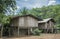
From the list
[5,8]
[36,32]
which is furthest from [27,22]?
[5,8]

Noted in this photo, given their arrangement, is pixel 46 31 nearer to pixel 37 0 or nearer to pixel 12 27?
pixel 12 27

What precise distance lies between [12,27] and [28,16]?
370 centimetres

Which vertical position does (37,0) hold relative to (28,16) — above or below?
above

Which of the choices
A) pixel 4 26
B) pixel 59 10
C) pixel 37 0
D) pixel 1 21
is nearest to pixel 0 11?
→ pixel 1 21

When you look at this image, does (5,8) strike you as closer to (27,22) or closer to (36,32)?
(27,22)

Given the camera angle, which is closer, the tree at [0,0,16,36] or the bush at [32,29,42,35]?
the tree at [0,0,16,36]

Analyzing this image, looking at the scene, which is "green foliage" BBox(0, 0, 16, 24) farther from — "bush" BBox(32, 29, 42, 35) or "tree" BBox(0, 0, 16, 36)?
"bush" BBox(32, 29, 42, 35)

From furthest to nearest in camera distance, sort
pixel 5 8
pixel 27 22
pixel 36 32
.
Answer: pixel 27 22
pixel 36 32
pixel 5 8

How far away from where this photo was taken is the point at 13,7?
28.0 metres

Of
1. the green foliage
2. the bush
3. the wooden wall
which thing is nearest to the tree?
the green foliage

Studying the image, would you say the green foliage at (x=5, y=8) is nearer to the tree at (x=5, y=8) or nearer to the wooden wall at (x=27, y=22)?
the tree at (x=5, y=8)

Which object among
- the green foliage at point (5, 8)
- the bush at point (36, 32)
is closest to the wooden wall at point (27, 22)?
the bush at point (36, 32)

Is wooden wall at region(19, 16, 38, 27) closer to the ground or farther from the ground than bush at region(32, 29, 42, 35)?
farther from the ground

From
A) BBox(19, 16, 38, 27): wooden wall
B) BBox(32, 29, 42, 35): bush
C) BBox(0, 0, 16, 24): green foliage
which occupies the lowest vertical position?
BBox(32, 29, 42, 35): bush
